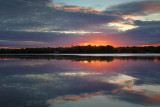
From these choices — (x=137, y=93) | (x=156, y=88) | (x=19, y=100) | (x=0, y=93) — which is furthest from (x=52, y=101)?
(x=156, y=88)

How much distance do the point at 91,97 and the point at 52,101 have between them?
60.7 inches

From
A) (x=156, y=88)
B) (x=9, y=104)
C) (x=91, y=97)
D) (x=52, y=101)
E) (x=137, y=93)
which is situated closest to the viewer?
(x=9, y=104)

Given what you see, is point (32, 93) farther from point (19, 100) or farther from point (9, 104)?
point (9, 104)

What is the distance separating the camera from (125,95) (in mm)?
6559

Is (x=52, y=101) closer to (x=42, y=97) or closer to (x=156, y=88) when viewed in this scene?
(x=42, y=97)

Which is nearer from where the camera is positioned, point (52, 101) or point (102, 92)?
point (52, 101)

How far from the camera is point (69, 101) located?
5855mm

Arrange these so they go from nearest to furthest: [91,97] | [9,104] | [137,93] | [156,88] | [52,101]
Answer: [9,104] < [52,101] < [91,97] < [137,93] < [156,88]

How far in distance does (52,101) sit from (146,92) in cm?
410

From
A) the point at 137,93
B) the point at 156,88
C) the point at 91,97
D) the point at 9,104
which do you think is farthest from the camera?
the point at 156,88

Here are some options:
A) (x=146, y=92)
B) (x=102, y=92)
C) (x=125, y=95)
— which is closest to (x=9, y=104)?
(x=102, y=92)

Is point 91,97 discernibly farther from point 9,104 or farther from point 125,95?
point 9,104

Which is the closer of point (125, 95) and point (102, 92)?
point (125, 95)

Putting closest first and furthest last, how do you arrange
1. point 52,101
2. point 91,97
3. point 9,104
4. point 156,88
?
1. point 9,104
2. point 52,101
3. point 91,97
4. point 156,88
